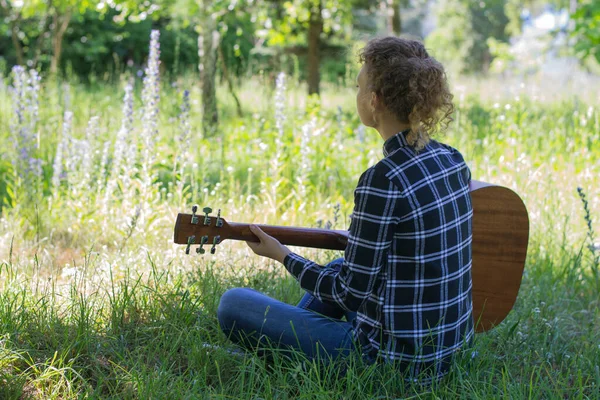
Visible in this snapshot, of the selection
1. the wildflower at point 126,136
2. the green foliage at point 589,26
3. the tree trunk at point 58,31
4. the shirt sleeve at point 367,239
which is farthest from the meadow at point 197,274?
the tree trunk at point 58,31

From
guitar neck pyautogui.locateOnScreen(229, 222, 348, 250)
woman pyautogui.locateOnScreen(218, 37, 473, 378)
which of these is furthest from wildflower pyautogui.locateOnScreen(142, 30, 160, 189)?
woman pyautogui.locateOnScreen(218, 37, 473, 378)

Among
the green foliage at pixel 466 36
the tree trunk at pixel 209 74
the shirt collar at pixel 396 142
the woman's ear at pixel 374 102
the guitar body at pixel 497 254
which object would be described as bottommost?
the guitar body at pixel 497 254

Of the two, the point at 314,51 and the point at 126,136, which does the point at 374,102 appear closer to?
the point at 126,136

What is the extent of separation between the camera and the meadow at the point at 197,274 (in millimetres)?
2312

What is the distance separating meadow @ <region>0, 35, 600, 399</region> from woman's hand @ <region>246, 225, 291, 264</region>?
0.39m

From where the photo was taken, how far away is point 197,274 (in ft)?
10.8

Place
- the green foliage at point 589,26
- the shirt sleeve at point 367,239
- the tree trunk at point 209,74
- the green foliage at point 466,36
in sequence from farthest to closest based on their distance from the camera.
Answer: the green foliage at point 466,36 < the green foliage at point 589,26 < the tree trunk at point 209,74 < the shirt sleeve at point 367,239

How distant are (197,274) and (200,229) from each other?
116cm

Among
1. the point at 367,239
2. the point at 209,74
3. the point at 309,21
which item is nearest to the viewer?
the point at 367,239

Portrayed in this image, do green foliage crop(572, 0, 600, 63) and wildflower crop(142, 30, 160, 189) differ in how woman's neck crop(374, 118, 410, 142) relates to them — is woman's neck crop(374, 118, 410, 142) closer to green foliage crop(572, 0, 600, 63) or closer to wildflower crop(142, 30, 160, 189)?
wildflower crop(142, 30, 160, 189)

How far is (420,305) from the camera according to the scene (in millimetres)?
2100

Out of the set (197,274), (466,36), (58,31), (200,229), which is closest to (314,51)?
(58,31)

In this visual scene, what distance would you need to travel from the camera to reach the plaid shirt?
2.00 meters

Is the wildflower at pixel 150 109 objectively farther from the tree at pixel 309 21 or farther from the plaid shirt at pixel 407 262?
the tree at pixel 309 21
